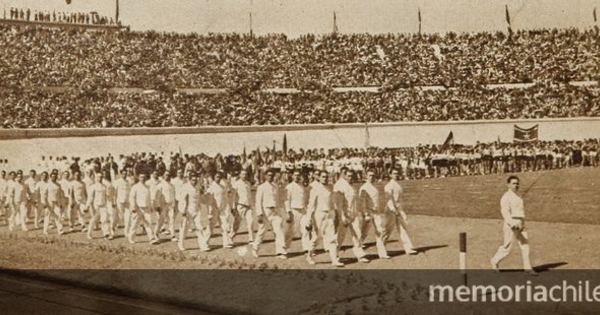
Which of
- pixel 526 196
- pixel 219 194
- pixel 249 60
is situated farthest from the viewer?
pixel 249 60

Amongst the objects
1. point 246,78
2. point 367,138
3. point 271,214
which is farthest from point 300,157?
point 271,214

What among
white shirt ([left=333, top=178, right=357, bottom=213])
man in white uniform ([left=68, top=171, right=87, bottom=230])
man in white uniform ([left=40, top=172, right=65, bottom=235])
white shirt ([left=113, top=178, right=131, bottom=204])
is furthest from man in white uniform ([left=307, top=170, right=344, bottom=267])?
man in white uniform ([left=40, top=172, right=65, bottom=235])

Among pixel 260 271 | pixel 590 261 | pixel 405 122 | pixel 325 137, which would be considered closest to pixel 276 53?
pixel 325 137

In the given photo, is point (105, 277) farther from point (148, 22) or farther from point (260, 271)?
point (148, 22)

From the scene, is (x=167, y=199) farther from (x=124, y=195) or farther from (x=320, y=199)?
(x=320, y=199)

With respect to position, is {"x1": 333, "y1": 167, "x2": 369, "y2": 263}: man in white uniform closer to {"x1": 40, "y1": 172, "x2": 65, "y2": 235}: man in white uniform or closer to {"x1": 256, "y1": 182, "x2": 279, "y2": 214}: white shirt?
{"x1": 256, "y1": 182, "x2": 279, "y2": 214}: white shirt

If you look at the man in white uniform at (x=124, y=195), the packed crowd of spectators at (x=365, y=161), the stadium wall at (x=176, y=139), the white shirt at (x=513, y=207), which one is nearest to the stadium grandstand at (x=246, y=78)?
the stadium wall at (x=176, y=139)

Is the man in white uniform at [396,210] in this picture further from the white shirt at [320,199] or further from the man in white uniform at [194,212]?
the man in white uniform at [194,212]
